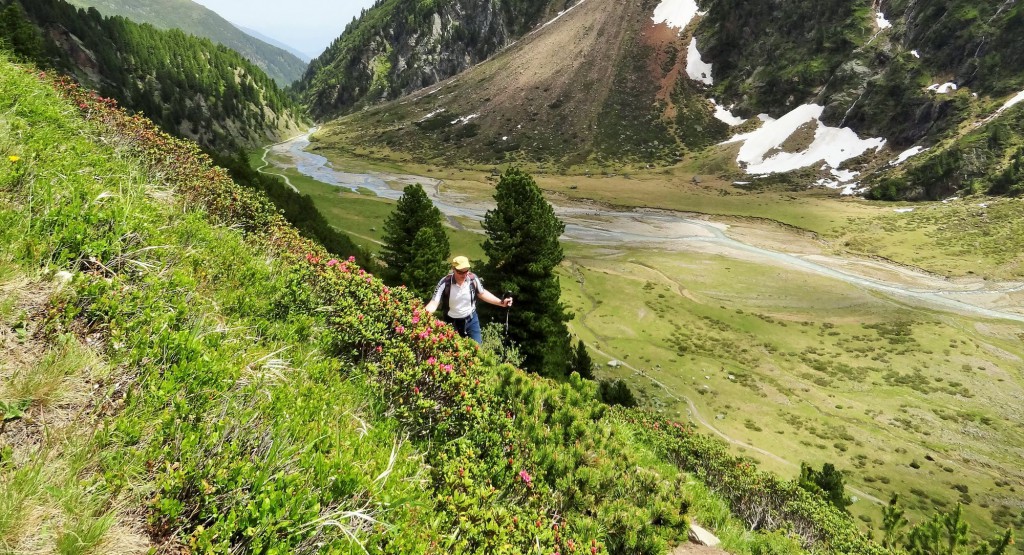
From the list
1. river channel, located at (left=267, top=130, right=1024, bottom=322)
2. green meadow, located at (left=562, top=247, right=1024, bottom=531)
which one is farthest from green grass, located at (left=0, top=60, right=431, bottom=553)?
river channel, located at (left=267, top=130, right=1024, bottom=322)

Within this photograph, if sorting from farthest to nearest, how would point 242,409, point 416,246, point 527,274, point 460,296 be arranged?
point 416,246 → point 527,274 → point 460,296 → point 242,409

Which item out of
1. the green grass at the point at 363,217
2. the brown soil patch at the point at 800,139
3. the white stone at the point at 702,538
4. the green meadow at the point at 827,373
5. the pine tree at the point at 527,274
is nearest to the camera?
the white stone at the point at 702,538

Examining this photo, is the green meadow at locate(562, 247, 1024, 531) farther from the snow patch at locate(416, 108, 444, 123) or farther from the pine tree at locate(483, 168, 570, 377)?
the snow patch at locate(416, 108, 444, 123)

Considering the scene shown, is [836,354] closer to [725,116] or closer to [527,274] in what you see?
[527,274]

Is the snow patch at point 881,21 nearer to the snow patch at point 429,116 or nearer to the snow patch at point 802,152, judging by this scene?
the snow patch at point 802,152

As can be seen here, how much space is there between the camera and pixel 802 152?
374ft

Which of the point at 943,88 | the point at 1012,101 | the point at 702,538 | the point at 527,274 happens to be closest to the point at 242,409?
the point at 702,538

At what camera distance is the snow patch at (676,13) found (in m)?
176

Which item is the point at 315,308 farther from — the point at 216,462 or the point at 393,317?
the point at 216,462

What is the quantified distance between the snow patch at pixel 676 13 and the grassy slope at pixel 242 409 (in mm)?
206789

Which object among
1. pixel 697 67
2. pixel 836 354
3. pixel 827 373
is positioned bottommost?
pixel 827 373

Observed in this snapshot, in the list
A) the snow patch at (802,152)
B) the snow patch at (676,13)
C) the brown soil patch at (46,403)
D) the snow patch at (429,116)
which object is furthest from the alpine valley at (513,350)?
the snow patch at (676,13)

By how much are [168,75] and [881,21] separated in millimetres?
212827

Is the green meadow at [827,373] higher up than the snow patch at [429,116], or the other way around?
the snow patch at [429,116]
